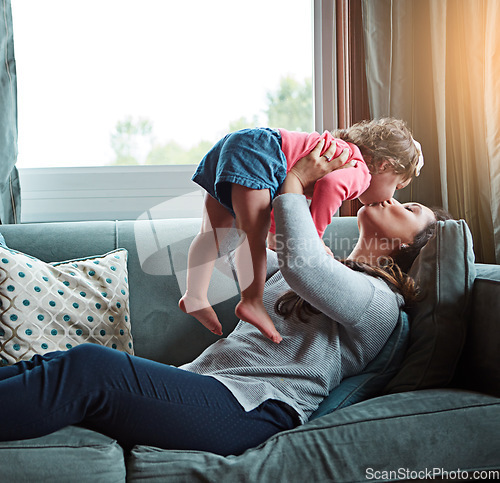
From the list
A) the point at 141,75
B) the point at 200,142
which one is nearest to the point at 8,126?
the point at 141,75

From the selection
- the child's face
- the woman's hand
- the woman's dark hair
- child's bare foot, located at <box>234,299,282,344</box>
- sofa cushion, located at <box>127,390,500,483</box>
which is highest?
the woman's hand

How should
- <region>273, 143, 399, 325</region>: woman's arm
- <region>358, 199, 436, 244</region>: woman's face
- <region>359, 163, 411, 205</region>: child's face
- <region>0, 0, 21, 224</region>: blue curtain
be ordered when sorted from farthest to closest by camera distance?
<region>0, 0, 21, 224</region>: blue curtain < <region>358, 199, 436, 244</region>: woman's face < <region>359, 163, 411, 205</region>: child's face < <region>273, 143, 399, 325</region>: woman's arm

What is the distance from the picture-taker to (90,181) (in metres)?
2.20

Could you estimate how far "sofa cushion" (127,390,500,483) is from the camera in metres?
0.94

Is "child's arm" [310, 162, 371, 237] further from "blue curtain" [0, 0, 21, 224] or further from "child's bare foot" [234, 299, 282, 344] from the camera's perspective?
"blue curtain" [0, 0, 21, 224]

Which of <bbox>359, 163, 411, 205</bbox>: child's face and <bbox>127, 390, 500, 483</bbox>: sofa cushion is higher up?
<bbox>359, 163, 411, 205</bbox>: child's face

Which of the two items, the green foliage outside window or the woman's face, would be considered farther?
the green foliage outside window

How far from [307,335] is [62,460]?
1.93ft

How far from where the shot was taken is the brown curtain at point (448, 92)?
1817 mm

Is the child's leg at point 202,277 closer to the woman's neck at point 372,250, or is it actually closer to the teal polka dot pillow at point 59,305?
the teal polka dot pillow at point 59,305

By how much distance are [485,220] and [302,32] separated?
3.88 feet

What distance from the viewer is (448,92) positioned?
2.01 meters

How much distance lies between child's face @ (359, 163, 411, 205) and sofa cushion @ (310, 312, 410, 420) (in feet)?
1.14

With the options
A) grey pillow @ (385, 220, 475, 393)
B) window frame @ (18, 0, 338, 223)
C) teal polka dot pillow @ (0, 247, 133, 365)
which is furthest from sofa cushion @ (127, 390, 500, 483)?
window frame @ (18, 0, 338, 223)
